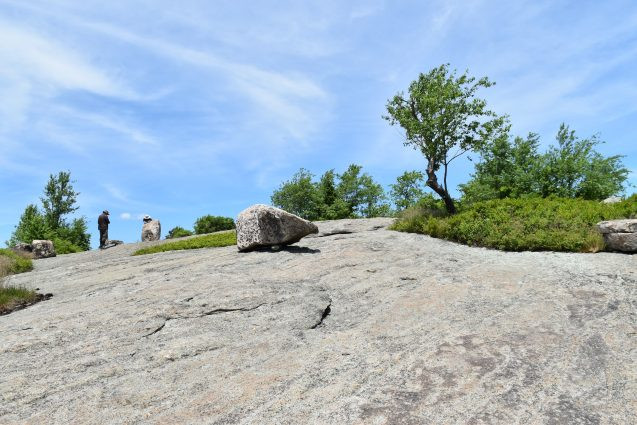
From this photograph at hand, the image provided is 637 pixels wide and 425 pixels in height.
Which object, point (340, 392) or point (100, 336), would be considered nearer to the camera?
point (340, 392)

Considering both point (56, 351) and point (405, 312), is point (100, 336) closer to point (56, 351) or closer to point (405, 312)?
point (56, 351)

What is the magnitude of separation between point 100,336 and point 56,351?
749 mm

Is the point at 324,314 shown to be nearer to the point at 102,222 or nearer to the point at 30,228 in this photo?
the point at 102,222

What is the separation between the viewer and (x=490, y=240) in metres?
17.2

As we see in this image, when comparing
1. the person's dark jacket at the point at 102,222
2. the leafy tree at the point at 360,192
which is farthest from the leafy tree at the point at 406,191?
the person's dark jacket at the point at 102,222

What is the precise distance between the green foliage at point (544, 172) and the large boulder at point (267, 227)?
28.0 m

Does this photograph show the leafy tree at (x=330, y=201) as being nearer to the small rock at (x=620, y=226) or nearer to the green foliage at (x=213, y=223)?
the green foliage at (x=213, y=223)

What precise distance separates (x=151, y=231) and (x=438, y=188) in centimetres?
2336

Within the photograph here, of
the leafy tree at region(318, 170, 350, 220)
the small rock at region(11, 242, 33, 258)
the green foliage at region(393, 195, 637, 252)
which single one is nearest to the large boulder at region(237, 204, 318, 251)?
the green foliage at region(393, 195, 637, 252)

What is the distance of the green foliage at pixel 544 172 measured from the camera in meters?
40.2

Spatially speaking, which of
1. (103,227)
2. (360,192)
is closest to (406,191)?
(360,192)

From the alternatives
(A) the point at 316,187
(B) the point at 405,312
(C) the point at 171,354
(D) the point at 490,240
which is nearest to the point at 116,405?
(C) the point at 171,354

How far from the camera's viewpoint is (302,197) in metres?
59.9

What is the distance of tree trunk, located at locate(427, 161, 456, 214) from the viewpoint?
83.0 ft
